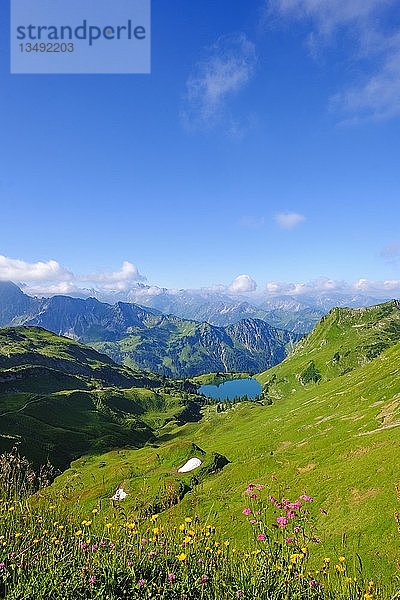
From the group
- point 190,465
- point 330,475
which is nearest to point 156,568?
point 330,475

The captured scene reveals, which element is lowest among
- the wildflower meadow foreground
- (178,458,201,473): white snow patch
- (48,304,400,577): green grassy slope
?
(178,458,201,473): white snow patch

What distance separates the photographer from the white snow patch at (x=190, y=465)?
289 ft

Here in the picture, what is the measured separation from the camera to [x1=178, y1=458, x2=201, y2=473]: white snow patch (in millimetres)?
88137

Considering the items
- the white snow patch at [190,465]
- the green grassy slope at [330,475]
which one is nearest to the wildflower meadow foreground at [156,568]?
the green grassy slope at [330,475]

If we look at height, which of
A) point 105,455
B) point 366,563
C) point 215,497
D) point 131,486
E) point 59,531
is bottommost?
point 105,455

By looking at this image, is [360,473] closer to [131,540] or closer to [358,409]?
[131,540]

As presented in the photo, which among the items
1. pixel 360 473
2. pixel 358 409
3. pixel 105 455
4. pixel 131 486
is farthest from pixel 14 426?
pixel 360 473

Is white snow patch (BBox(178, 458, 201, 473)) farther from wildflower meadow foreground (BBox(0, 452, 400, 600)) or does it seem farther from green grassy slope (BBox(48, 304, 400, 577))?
wildflower meadow foreground (BBox(0, 452, 400, 600))

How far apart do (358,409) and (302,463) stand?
46.1 metres

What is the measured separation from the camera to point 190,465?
293 feet

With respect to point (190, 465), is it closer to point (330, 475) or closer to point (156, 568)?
point (330, 475)

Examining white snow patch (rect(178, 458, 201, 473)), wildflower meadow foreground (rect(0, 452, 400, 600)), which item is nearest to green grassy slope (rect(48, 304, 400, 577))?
wildflower meadow foreground (rect(0, 452, 400, 600))

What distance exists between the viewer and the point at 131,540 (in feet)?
40.0

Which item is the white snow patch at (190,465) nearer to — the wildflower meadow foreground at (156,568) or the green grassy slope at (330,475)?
the green grassy slope at (330,475)
